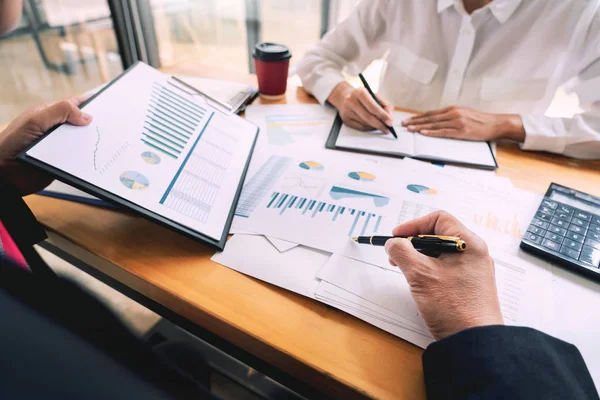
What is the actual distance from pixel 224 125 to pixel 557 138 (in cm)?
75

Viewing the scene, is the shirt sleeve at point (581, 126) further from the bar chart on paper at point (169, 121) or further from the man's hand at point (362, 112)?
the bar chart on paper at point (169, 121)

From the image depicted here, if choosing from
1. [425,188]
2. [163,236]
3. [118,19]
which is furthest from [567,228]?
[118,19]

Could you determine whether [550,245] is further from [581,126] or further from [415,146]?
[581,126]

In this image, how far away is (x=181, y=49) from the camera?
108 inches

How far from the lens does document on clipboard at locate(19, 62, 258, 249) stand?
0.46 meters

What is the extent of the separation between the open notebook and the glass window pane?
197 cm

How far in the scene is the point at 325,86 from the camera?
97 centimetres

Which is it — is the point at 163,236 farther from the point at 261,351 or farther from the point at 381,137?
the point at 381,137

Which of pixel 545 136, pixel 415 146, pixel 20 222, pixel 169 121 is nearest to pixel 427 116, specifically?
pixel 415 146

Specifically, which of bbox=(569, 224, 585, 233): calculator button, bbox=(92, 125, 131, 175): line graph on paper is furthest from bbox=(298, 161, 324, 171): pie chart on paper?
bbox=(569, 224, 585, 233): calculator button

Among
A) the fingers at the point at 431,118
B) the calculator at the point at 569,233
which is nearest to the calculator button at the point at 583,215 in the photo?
the calculator at the point at 569,233

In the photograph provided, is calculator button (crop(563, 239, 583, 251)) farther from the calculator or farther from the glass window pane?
the glass window pane

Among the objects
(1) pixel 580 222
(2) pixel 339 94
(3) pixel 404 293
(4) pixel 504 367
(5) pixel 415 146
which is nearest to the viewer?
(4) pixel 504 367

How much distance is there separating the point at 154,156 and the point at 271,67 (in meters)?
0.53
